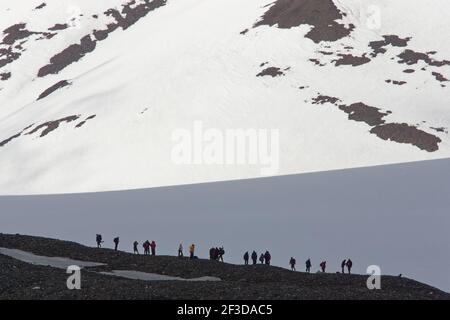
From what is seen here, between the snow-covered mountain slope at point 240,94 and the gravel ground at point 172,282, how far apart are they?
52719mm

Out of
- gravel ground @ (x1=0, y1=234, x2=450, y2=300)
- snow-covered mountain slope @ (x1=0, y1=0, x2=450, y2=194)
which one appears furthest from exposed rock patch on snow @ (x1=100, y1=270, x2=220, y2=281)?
snow-covered mountain slope @ (x1=0, y1=0, x2=450, y2=194)

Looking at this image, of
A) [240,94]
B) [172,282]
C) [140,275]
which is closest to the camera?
[172,282]

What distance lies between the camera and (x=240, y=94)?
112188mm

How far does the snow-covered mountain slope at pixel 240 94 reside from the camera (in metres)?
96.9

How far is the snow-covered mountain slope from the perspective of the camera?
96.9 m

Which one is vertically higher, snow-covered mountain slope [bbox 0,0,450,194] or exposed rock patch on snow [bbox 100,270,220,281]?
exposed rock patch on snow [bbox 100,270,220,281]

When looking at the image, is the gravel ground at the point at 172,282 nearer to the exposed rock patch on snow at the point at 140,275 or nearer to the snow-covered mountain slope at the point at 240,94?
the exposed rock patch on snow at the point at 140,275

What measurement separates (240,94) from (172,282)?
84.1 metres

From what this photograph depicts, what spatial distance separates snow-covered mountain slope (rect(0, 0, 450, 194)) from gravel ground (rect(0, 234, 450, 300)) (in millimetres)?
52719

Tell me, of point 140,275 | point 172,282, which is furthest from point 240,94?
point 172,282

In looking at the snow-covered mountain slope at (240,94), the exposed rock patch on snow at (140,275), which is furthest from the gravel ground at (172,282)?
the snow-covered mountain slope at (240,94)

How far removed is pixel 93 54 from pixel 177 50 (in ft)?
93.0

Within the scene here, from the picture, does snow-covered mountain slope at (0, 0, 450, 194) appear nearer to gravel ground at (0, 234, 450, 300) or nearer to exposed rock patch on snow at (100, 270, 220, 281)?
gravel ground at (0, 234, 450, 300)

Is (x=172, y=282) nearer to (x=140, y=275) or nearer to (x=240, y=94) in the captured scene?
(x=140, y=275)
